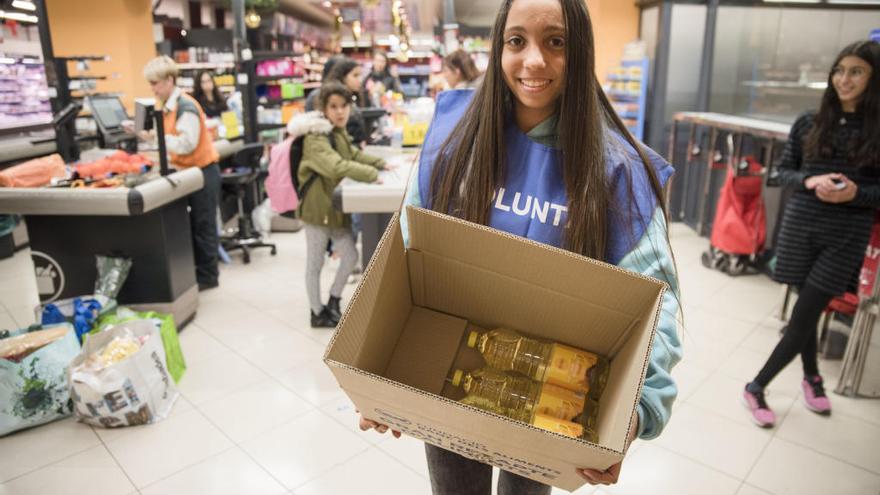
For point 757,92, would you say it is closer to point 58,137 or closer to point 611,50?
point 611,50

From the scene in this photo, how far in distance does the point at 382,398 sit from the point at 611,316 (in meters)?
0.42

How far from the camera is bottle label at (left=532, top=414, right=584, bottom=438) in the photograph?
0.94m

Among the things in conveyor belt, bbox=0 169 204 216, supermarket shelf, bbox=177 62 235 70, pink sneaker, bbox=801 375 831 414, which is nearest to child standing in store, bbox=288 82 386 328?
conveyor belt, bbox=0 169 204 216

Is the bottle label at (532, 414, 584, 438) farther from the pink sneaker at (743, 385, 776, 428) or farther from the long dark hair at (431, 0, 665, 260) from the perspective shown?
the pink sneaker at (743, 385, 776, 428)

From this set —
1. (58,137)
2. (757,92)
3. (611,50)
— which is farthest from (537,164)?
(611,50)

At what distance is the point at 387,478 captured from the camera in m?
2.34

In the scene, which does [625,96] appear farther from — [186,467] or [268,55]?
[186,467]

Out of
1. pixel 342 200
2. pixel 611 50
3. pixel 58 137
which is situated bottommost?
pixel 342 200

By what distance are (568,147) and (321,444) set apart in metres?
1.94

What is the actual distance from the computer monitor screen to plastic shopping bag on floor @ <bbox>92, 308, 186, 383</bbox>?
2895 mm

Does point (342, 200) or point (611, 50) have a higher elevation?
point (611, 50)

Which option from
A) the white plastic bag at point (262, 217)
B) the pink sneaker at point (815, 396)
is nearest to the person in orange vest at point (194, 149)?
the white plastic bag at point (262, 217)

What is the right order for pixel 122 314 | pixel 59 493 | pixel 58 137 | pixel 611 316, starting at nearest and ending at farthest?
pixel 611 316 → pixel 59 493 → pixel 122 314 → pixel 58 137

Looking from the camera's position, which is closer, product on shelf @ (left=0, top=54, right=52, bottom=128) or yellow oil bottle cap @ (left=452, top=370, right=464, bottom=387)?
yellow oil bottle cap @ (left=452, top=370, right=464, bottom=387)
